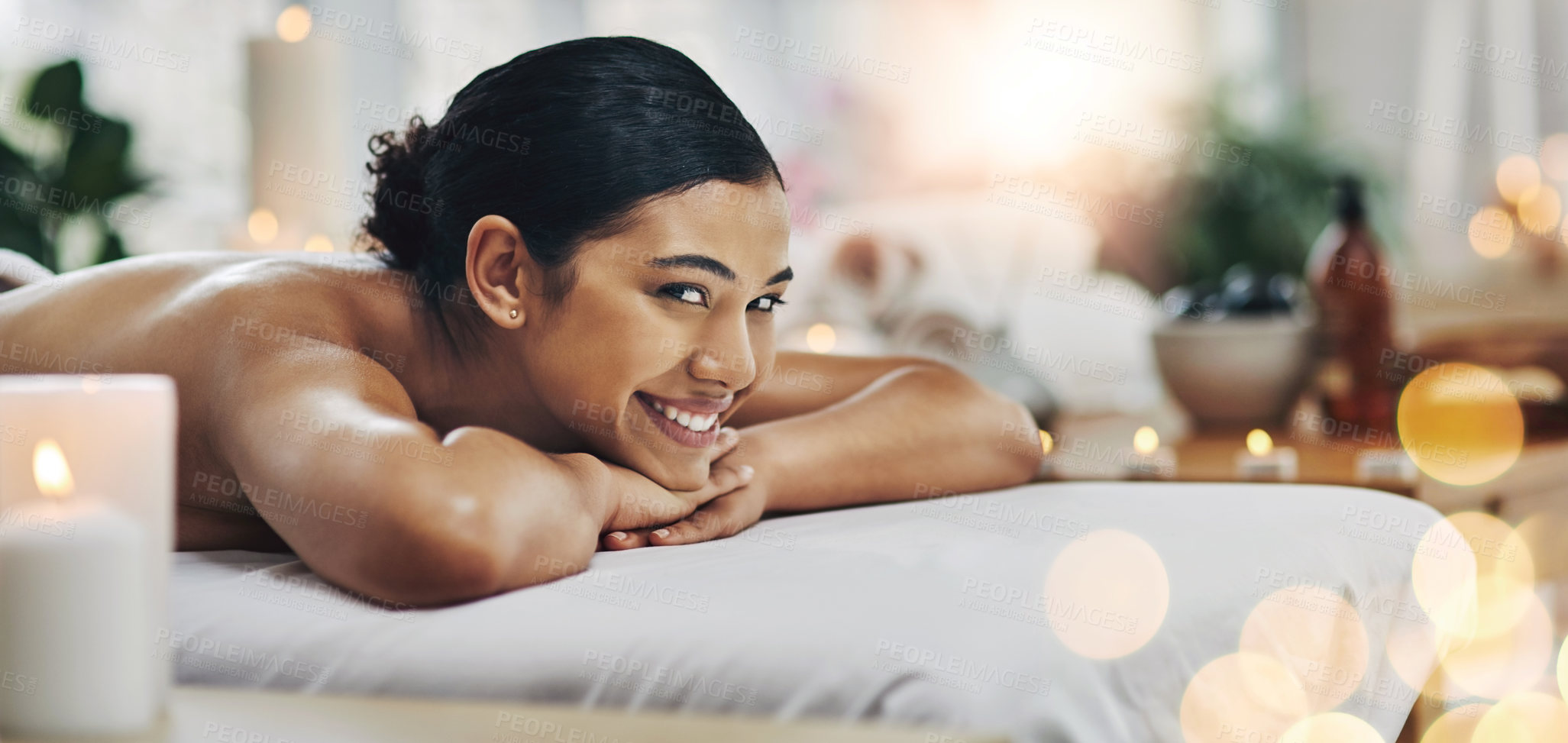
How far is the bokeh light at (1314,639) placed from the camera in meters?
0.77

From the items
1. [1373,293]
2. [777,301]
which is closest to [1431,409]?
[1373,293]

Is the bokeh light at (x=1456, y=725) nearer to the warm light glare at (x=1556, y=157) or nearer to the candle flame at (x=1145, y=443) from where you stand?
the candle flame at (x=1145, y=443)

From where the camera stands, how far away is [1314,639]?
814 millimetres

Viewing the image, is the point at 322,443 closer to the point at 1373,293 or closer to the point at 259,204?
the point at 1373,293

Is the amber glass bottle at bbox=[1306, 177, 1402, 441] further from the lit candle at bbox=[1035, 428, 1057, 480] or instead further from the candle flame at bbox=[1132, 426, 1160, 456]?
the lit candle at bbox=[1035, 428, 1057, 480]

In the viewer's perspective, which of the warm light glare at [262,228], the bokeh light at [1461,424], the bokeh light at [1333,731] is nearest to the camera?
the bokeh light at [1333,731]

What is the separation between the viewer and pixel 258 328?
0.86 metres

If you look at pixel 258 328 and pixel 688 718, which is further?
pixel 258 328

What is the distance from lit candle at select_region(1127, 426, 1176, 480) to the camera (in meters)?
1.27

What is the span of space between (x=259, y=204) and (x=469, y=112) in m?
1.58

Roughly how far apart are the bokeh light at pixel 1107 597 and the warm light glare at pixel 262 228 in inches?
71.3

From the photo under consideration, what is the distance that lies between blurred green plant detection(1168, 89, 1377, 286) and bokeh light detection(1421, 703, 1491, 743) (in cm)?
279

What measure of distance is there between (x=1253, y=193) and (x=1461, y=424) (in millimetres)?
2757

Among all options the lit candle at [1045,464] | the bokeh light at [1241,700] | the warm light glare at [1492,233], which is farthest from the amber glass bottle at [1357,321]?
the warm light glare at [1492,233]
